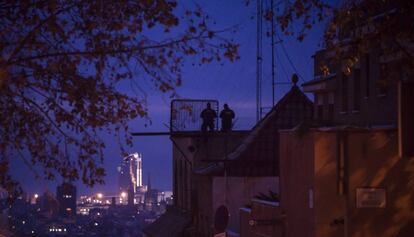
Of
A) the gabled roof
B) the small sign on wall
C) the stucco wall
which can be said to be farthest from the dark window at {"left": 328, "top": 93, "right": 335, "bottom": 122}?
the small sign on wall

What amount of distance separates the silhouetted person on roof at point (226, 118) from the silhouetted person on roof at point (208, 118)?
654mm

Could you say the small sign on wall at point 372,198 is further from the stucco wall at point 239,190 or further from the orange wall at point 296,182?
the stucco wall at point 239,190

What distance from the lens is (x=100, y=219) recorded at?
A: 35.6m

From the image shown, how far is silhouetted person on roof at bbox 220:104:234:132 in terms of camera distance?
34.3m

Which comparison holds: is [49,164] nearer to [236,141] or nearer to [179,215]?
[236,141]

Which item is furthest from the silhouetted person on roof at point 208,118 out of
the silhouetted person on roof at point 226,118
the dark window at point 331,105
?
the dark window at point 331,105

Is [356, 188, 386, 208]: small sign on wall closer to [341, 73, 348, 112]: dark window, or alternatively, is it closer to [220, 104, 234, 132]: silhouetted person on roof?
[341, 73, 348, 112]: dark window

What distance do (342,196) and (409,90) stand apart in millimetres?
3706

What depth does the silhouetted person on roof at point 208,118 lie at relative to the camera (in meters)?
33.1

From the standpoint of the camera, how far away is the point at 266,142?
31578 millimetres

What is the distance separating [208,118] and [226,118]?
1.44m

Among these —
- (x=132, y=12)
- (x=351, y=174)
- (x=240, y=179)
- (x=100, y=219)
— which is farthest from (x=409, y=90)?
(x=100, y=219)

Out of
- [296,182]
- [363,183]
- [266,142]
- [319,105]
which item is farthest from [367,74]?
[266,142]

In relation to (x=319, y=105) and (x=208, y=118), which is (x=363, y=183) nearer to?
(x=319, y=105)
